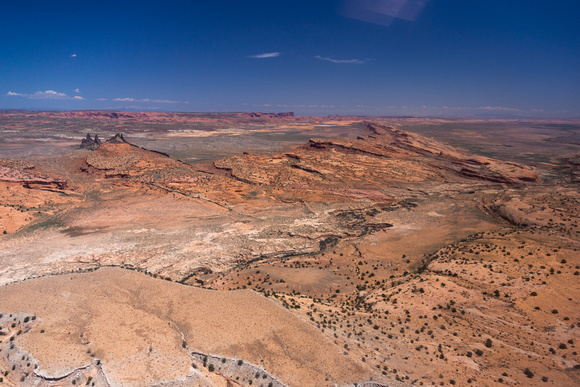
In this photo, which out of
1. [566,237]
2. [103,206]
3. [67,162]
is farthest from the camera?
[67,162]

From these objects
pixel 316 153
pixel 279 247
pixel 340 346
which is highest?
pixel 316 153

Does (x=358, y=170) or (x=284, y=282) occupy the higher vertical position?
(x=358, y=170)

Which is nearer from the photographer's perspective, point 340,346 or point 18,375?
point 18,375

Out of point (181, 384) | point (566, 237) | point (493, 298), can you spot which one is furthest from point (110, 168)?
point (566, 237)

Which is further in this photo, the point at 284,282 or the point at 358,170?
the point at 358,170

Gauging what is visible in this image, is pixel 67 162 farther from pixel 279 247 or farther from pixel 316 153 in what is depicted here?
pixel 279 247

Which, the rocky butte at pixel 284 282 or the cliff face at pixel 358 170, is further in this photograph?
the cliff face at pixel 358 170

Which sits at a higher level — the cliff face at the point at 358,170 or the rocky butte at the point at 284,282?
the cliff face at the point at 358,170

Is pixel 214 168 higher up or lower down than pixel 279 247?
higher up
